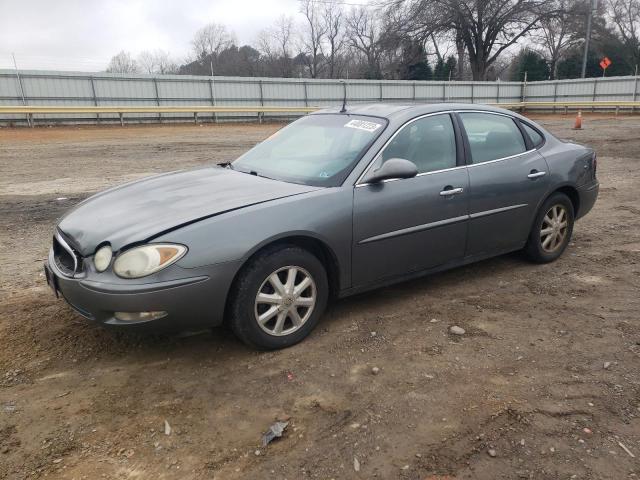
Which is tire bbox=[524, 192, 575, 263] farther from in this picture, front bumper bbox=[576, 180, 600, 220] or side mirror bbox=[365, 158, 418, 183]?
side mirror bbox=[365, 158, 418, 183]

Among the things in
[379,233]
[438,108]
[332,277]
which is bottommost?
[332,277]

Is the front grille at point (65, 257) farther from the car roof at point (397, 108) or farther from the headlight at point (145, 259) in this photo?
the car roof at point (397, 108)

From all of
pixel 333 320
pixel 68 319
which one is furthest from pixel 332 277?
pixel 68 319

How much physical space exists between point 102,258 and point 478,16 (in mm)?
47906

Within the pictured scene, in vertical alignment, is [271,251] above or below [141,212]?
below

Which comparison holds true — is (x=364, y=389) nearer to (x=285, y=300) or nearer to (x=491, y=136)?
(x=285, y=300)

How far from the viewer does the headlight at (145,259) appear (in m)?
2.93

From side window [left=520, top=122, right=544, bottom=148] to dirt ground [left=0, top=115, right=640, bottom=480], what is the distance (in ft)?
4.02

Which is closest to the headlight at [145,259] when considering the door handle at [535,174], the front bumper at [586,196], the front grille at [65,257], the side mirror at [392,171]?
the front grille at [65,257]

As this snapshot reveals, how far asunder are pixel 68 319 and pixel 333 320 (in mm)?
1965

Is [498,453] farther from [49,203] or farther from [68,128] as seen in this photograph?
[68,128]

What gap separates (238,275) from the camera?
3.18 meters

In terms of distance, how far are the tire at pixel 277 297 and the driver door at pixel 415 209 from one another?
14.5 inches

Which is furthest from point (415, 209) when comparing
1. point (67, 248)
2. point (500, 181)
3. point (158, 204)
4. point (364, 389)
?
point (67, 248)
